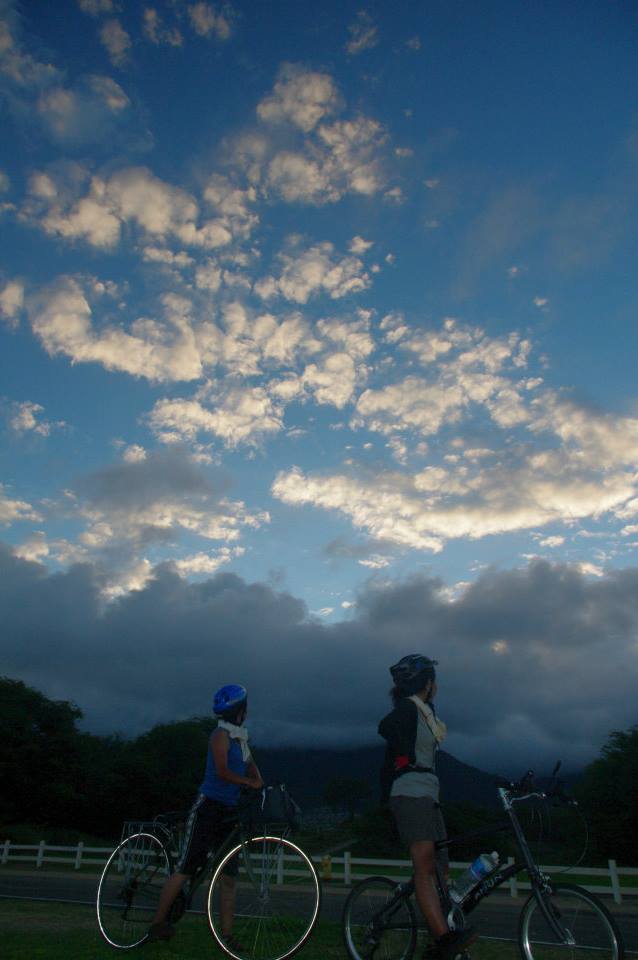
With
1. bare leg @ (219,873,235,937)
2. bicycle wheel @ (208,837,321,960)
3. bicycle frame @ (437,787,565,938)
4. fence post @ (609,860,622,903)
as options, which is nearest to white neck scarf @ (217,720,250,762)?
bicycle wheel @ (208,837,321,960)

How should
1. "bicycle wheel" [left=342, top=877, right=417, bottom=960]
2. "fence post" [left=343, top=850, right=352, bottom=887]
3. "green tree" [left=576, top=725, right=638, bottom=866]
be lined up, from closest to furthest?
"bicycle wheel" [left=342, top=877, right=417, bottom=960] → "fence post" [left=343, top=850, right=352, bottom=887] → "green tree" [left=576, top=725, right=638, bottom=866]

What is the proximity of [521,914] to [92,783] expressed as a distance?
6784 cm

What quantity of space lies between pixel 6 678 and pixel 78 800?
1264cm

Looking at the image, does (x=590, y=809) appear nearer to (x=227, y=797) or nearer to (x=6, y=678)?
(x=6, y=678)

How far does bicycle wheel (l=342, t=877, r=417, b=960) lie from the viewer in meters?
4.05

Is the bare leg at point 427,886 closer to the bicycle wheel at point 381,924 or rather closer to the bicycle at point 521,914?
the bicycle at point 521,914

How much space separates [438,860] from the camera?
3.98 m

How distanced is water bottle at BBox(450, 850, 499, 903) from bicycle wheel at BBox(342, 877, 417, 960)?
1.31 feet

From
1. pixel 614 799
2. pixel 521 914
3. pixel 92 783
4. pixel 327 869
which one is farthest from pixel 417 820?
pixel 92 783

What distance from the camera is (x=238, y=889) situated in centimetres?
447

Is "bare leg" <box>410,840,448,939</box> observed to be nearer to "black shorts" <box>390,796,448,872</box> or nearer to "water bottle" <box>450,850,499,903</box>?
"black shorts" <box>390,796,448,872</box>

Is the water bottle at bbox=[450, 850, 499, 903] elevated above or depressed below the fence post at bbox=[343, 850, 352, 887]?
above

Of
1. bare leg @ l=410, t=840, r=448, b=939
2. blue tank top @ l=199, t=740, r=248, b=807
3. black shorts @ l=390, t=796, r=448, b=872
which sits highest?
blue tank top @ l=199, t=740, r=248, b=807

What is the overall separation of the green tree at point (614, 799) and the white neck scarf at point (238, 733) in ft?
163
